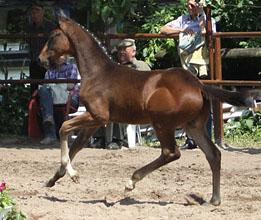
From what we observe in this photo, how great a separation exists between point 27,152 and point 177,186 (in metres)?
3.07

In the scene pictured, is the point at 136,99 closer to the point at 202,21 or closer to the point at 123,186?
the point at 123,186

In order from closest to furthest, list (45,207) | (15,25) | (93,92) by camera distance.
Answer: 1. (45,207)
2. (93,92)
3. (15,25)

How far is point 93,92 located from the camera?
6598 millimetres

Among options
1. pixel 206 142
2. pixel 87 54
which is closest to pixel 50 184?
pixel 87 54

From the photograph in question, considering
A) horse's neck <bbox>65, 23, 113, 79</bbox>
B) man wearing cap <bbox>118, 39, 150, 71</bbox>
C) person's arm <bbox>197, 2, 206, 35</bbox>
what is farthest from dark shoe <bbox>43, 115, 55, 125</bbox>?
horse's neck <bbox>65, 23, 113, 79</bbox>

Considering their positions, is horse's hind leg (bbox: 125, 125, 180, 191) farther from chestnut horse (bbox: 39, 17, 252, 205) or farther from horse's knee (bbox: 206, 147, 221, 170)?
horse's knee (bbox: 206, 147, 221, 170)

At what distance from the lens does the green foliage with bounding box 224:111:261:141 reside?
10906 millimetres

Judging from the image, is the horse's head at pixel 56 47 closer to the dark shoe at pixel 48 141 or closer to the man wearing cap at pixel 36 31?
the dark shoe at pixel 48 141

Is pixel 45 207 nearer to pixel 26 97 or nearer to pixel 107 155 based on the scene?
pixel 107 155

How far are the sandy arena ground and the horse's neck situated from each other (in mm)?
1363

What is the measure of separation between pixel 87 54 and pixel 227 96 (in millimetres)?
1647

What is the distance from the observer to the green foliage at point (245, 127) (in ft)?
35.8

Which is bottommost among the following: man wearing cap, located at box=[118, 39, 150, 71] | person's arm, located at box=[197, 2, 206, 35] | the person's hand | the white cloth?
the white cloth

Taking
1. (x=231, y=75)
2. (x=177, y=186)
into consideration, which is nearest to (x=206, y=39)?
(x=177, y=186)
